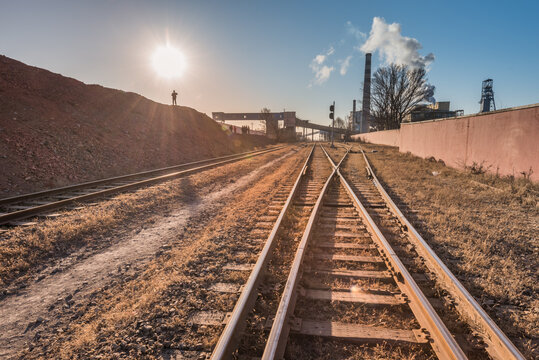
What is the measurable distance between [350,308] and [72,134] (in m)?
14.9

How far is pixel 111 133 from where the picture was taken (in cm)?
1505

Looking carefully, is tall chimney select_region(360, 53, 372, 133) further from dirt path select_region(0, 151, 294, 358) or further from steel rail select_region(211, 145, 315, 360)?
steel rail select_region(211, 145, 315, 360)

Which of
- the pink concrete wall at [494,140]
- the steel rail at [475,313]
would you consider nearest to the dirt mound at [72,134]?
the steel rail at [475,313]

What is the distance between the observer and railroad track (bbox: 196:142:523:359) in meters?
2.01

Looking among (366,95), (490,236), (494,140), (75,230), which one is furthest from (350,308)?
(366,95)

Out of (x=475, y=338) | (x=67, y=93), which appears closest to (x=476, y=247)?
(x=475, y=338)

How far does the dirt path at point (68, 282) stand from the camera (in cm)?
243

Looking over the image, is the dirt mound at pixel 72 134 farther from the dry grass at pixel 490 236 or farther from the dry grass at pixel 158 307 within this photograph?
the dry grass at pixel 490 236

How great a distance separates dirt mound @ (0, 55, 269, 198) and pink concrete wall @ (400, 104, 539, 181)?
14.9 metres

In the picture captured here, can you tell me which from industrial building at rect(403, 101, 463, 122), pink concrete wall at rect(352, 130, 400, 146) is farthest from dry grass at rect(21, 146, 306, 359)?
industrial building at rect(403, 101, 463, 122)

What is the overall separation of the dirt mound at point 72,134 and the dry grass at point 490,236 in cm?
1126

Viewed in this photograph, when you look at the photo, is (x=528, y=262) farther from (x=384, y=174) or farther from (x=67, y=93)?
(x=67, y=93)

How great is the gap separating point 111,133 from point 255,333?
16.4 m

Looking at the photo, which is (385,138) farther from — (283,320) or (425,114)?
(283,320)
